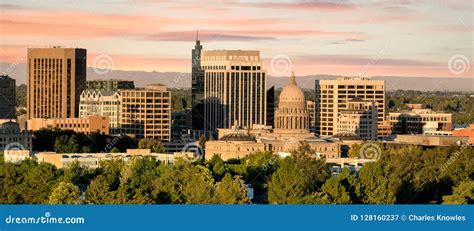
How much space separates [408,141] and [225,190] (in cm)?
5115

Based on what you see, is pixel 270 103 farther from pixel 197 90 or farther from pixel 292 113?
pixel 292 113

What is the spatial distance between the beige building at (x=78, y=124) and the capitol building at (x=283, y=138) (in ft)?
23.9

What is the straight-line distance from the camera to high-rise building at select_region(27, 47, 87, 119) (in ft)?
420

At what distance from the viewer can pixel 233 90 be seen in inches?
5044

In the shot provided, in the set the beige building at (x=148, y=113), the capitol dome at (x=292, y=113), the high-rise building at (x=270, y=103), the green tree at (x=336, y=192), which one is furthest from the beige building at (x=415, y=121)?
Result: the green tree at (x=336, y=192)

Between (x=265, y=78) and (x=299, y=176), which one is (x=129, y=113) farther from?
(x=299, y=176)

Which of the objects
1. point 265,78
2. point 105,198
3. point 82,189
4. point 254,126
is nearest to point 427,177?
point 82,189

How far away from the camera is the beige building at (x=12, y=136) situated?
310 feet

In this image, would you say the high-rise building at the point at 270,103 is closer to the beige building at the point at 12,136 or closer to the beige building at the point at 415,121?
the beige building at the point at 415,121

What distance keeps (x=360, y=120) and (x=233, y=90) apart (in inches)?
525

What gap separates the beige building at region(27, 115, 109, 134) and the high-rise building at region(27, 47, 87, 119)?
13.5m

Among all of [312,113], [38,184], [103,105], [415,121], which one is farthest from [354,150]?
[38,184]

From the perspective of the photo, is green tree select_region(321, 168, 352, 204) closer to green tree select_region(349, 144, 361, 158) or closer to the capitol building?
the capitol building

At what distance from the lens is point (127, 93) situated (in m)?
120
